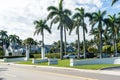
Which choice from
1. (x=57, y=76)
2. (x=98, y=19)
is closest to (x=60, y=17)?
(x=98, y=19)

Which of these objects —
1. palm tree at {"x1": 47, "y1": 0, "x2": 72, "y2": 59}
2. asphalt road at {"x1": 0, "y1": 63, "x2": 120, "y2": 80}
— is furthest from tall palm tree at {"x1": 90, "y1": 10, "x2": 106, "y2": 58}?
asphalt road at {"x1": 0, "y1": 63, "x2": 120, "y2": 80}

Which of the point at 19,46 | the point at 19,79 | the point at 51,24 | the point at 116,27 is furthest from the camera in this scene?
the point at 19,46

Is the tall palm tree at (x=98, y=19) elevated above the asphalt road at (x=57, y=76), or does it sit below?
above

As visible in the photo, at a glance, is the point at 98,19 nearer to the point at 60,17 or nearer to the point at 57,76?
the point at 60,17

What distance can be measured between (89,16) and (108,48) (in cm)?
2485

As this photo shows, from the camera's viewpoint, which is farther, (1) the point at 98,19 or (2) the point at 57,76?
(1) the point at 98,19

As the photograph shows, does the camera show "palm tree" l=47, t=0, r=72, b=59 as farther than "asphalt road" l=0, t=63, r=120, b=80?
Yes

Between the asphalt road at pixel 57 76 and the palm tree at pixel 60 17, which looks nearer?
the asphalt road at pixel 57 76

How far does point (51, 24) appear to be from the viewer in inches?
2511

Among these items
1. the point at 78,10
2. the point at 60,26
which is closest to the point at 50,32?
the point at 78,10

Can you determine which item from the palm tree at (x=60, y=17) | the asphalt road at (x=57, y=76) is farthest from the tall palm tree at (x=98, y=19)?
the asphalt road at (x=57, y=76)

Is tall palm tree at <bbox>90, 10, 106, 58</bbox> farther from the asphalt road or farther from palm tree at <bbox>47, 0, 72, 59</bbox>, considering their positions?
the asphalt road

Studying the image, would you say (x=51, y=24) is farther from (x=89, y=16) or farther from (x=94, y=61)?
(x=94, y=61)

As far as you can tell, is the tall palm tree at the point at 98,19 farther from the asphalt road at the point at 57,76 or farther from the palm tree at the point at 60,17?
the asphalt road at the point at 57,76
